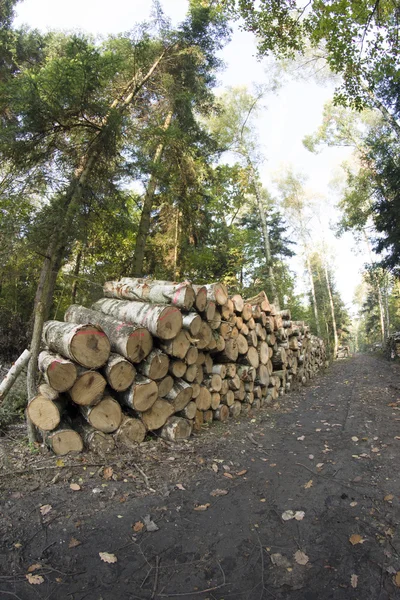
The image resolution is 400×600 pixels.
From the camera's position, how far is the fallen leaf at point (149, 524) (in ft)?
8.79

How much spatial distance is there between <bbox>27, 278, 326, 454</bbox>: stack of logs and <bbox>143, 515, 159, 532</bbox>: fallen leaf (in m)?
1.27

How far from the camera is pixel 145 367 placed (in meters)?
4.38

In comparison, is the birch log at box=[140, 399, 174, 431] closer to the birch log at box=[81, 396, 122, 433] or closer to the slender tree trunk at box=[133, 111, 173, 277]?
the birch log at box=[81, 396, 122, 433]

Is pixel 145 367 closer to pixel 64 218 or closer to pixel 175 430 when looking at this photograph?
pixel 175 430

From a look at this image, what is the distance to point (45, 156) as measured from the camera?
7.63m

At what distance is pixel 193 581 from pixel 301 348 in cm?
975

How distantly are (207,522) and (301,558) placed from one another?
804mm

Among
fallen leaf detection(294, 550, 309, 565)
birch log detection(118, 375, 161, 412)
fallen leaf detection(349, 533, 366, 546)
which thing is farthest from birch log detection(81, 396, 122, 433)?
fallen leaf detection(349, 533, 366, 546)

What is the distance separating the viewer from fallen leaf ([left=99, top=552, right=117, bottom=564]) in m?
2.33

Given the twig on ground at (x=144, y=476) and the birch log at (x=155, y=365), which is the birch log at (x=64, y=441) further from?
the birch log at (x=155, y=365)

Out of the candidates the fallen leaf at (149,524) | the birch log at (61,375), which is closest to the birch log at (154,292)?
the birch log at (61,375)

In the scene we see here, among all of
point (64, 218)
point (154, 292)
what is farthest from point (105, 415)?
point (64, 218)

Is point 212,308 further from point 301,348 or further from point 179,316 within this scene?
point 301,348

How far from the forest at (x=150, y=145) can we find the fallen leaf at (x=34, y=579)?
11.0 feet
